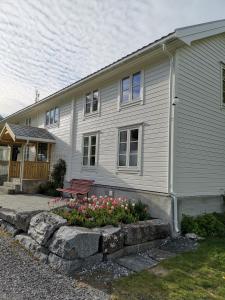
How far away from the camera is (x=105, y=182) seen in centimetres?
1069

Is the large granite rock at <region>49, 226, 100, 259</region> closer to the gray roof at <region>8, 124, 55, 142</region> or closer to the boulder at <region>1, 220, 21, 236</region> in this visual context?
the boulder at <region>1, 220, 21, 236</region>

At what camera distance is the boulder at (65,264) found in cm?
484

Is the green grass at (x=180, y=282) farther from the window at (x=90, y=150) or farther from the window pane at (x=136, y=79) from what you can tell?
the window at (x=90, y=150)

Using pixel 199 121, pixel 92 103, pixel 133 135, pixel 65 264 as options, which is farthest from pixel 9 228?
pixel 92 103

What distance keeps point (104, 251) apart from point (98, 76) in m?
7.63

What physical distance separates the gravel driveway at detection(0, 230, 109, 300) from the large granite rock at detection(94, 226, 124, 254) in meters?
1.00

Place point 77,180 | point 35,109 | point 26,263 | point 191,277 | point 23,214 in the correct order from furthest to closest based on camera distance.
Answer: point 35,109
point 77,180
point 23,214
point 26,263
point 191,277

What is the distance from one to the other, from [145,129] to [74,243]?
5044 mm

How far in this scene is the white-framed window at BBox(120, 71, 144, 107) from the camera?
9.53 metres

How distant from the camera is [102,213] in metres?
6.77

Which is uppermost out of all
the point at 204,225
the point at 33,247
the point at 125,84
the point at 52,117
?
the point at 125,84

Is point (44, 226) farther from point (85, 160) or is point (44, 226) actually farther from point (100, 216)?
point (85, 160)

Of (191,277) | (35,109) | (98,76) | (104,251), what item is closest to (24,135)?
(35,109)

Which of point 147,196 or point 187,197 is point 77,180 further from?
point 187,197
